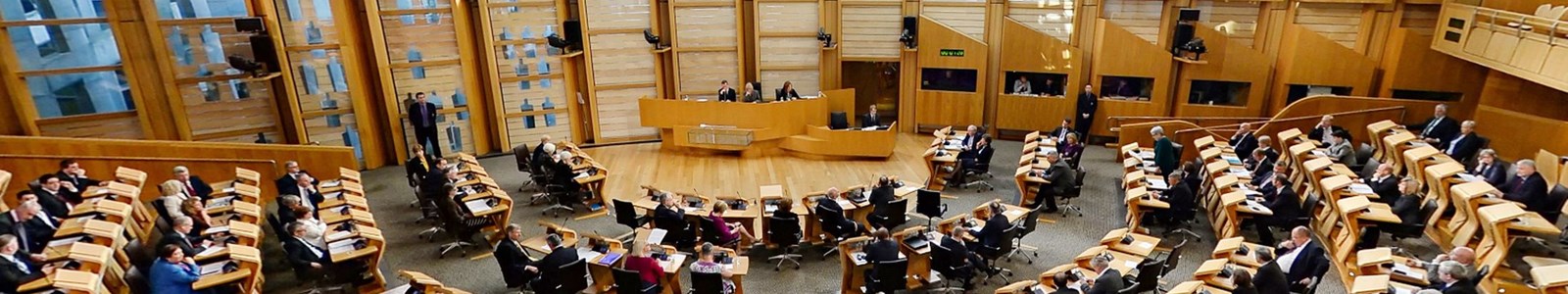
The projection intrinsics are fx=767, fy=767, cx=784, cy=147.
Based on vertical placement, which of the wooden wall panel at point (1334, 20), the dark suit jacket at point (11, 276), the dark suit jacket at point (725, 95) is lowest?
the dark suit jacket at point (11, 276)

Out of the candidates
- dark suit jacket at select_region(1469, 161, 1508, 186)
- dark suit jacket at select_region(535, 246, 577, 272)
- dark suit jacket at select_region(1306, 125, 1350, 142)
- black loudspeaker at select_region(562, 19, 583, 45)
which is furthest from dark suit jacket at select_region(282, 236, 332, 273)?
dark suit jacket at select_region(1306, 125, 1350, 142)

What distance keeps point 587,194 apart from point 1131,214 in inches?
300

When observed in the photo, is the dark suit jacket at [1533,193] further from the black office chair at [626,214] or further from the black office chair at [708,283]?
the black office chair at [626,214]

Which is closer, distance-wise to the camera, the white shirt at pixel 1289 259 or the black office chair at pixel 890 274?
the black office chair at pixel 890 274

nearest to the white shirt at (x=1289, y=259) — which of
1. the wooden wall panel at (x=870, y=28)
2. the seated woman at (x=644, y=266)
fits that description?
the seated woman at (x=644, y=266)

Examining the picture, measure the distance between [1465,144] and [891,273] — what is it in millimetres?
9583

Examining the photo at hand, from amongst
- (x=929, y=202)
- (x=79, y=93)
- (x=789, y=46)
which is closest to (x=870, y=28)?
(x=789, y=46)

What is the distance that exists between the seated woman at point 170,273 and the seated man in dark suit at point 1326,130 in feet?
48.9

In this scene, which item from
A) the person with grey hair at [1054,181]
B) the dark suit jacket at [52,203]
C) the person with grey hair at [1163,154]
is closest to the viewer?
the dark suit jacket at [52,203]

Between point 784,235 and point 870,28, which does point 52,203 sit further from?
point 870,28

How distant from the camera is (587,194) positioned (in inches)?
456

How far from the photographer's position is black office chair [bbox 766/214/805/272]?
8719 millimetres

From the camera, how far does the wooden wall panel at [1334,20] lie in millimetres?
13609

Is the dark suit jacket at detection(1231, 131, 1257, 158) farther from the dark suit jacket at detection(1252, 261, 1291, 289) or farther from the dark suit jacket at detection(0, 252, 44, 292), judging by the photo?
the dark suit jacket at detection(0, 252, 44, 292)
